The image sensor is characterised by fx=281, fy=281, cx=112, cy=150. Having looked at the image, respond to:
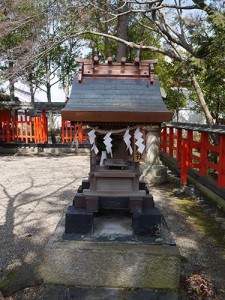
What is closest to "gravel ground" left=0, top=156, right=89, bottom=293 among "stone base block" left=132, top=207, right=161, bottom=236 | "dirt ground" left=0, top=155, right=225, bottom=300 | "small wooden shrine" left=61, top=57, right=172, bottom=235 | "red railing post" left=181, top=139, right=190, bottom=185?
"dirt ground" left=0, top=155, right=225, bottom=300

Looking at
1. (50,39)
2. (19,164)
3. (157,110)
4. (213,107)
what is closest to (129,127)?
(157,110)

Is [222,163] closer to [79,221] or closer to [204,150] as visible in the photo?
[204,150]

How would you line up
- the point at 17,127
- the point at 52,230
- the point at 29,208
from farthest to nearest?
the point at 17,127, the point at 29,208, the point at 52,230

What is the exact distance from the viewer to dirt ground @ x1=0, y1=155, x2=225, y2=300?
3.29 metres

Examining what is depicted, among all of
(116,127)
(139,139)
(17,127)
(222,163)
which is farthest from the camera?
(17,127)

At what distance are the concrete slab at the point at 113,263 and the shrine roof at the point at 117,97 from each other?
1.37 meters

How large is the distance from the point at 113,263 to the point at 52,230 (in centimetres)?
198

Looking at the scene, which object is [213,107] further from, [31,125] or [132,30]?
[31,125]

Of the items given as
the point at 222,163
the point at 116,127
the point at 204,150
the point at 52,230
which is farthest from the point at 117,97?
the point at 204,150

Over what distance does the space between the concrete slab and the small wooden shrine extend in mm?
217

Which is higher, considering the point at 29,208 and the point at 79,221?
the point at 79,221

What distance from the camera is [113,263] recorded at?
307cm

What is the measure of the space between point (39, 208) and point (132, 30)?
13.7 meters

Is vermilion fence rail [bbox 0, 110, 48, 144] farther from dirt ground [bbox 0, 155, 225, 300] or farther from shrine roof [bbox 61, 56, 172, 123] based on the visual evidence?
shrine roof [bbox 61, 56, 172, 123]
